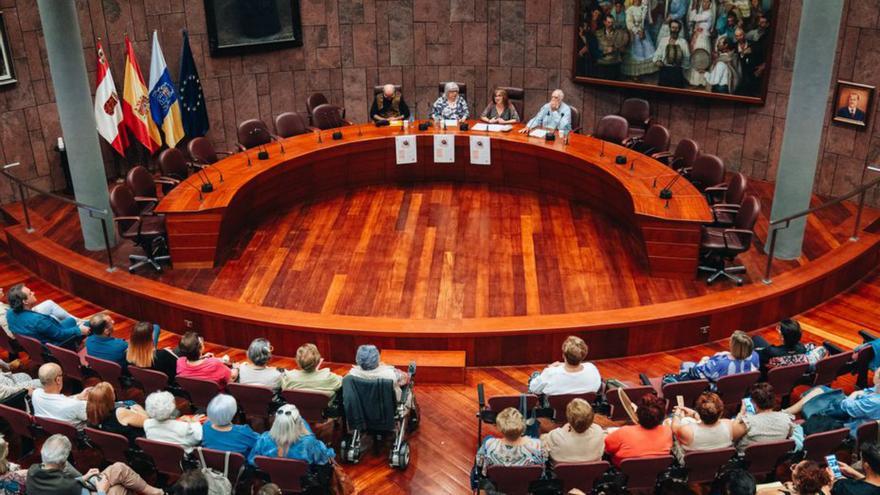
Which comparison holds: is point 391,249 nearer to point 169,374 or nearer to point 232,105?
point 169,374

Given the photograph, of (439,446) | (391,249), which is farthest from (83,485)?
(391,249)

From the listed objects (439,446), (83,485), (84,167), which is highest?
(84,167)

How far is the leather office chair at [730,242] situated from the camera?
7.80 meters

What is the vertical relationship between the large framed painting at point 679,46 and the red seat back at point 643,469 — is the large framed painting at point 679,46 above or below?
above

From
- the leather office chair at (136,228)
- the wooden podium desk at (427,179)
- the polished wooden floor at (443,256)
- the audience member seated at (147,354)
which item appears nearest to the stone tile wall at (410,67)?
the polished wooden floor at (443,256)

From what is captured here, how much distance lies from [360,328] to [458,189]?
4.07 metres

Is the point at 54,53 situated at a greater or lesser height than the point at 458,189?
greater

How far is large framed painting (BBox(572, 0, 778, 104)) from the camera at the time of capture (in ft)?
33.9

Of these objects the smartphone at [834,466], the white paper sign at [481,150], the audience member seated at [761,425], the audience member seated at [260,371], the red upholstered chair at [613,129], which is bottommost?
the smartphone at [834,466]

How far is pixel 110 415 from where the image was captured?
5.40m

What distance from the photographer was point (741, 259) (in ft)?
27.5

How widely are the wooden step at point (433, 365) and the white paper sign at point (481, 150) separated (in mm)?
4107

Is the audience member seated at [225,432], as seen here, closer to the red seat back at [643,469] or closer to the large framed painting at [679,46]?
the red seat back at [643,469]

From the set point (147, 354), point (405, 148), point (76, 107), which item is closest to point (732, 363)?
point (147, 354)
